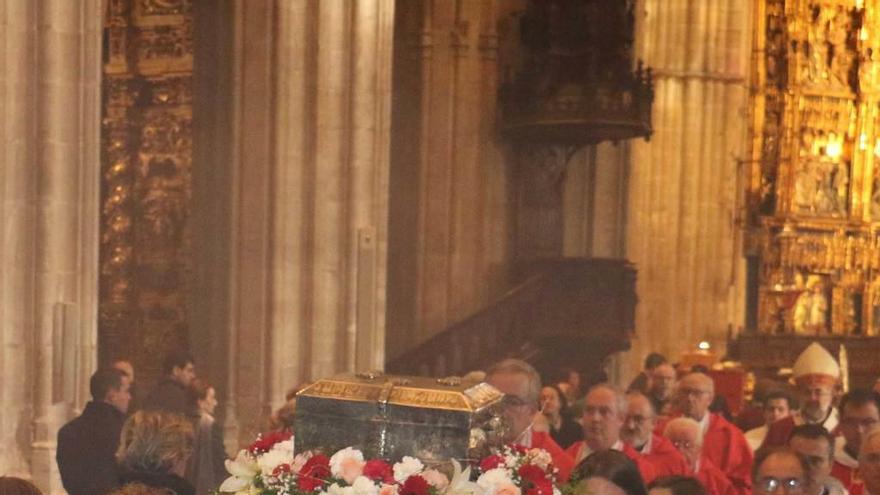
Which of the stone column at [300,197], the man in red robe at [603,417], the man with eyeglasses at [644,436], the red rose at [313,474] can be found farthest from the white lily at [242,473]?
the stone column at [300,197]

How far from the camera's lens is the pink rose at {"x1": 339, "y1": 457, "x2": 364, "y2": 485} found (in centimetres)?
365

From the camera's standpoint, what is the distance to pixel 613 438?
659 cm

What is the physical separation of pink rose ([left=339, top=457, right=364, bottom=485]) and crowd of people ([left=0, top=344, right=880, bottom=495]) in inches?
26.2

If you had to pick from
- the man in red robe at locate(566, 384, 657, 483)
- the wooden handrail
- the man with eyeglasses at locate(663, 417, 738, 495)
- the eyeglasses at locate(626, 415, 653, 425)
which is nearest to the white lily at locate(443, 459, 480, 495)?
the man in red robe at locate(566, 384, 657, 483)

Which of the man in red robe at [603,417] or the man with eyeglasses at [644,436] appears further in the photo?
the man with eyeglasses at [644,436]

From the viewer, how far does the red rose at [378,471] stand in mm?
3664

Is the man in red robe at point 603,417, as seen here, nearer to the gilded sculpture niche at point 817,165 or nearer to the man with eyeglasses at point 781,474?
the man with eyeglasses at point 781,474

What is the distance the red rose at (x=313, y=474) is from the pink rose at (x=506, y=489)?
0.44 m

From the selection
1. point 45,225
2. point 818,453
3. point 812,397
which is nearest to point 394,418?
point 818,453

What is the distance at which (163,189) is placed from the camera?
14609 millimetres

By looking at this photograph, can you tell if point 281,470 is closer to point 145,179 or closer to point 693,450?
point 693,450

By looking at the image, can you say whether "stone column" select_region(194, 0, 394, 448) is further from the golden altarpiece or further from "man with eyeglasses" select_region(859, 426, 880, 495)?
the golden altarpiece

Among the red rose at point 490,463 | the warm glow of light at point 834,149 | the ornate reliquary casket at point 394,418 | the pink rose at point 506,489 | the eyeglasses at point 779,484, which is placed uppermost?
the warm glow of light at point 834,149

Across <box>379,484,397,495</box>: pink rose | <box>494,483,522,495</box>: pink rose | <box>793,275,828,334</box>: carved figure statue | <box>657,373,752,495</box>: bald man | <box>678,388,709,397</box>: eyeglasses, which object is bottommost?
<box>793,275,828,334</box>: carved figure statue
